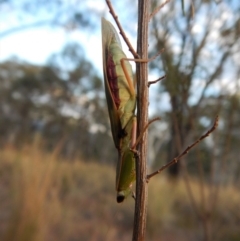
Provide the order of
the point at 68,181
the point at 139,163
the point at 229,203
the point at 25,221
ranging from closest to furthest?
the point at 139,163, the point at 25,221, the point at 68,181, the point at 229,203

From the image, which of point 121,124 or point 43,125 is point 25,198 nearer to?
point 121,124

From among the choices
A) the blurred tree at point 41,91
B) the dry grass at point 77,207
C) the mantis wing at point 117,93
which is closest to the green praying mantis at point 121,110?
the mantis wing at point 117,93

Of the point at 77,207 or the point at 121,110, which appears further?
the point at 77,207

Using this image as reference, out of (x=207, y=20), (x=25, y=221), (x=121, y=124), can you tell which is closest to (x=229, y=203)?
(x=25, y=221)

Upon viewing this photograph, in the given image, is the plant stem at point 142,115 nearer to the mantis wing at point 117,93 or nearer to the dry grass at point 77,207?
the mantis wing at point 117,93

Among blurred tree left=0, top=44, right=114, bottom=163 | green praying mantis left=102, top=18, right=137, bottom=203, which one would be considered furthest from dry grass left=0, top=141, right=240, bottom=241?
A: blurred tree left=0, top=44, right=114, bottom=163

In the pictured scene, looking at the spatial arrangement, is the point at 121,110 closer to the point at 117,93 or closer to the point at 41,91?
the point at 117,93

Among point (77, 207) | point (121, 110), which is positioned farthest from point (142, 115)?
point (77, 207)

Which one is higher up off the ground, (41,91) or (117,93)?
(41,91)
